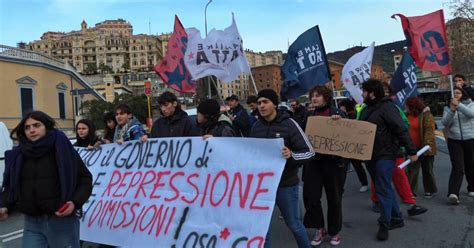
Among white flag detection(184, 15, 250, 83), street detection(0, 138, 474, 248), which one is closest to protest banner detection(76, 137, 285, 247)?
street detection(0, 138, 474, 248)

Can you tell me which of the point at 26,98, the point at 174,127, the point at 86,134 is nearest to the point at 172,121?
the point at 174,127

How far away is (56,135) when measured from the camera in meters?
3.37

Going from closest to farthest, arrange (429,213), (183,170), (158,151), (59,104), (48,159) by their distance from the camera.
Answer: (48,159) < (183,170) < (158,151) < (429,213) < (59,104)

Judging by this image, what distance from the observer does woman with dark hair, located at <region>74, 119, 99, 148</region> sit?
5750 mm

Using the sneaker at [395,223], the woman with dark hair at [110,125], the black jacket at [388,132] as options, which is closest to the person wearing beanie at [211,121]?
the black jacket at [388,132]

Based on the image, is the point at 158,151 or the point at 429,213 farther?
the point at 429,213

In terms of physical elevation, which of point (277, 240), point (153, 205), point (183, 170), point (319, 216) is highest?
point (183, 170)

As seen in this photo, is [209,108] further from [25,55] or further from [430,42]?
[25,55]

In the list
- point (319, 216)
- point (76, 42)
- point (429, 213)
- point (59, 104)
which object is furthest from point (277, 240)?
point (76, 42)

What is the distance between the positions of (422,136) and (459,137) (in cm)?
51

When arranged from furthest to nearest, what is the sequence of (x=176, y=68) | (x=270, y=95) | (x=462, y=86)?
(x=176, y=68) < (x=462, y=86) < (x=270, y=95)

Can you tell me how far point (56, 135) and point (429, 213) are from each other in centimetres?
499

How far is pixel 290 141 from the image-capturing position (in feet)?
13.8

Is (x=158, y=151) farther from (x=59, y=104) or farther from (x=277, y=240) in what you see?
(x=59, y=104)
